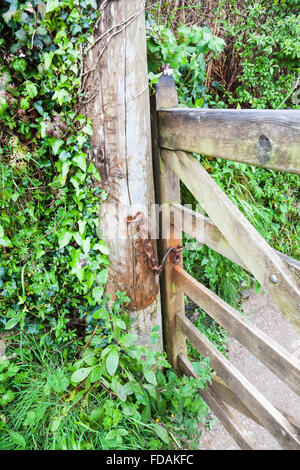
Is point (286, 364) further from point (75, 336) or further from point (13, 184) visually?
point (13, 184)

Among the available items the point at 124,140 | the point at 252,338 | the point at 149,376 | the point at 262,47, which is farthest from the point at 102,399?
the point at 262,47

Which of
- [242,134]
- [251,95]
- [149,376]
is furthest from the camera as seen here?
[251,95]

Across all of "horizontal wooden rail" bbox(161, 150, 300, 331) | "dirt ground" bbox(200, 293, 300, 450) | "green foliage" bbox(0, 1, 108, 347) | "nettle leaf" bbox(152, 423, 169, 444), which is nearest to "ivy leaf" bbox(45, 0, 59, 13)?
"green foliage" bbox(0, 1, 108, 347)

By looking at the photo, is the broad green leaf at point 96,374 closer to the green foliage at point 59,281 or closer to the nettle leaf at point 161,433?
the green foliage at point 59,281

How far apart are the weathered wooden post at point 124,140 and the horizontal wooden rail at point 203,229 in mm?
189

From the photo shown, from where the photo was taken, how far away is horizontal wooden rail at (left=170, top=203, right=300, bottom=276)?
142 centimetres

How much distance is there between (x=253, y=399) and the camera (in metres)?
1.48

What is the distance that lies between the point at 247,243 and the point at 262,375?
2.17 m

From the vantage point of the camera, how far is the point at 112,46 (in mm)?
1310

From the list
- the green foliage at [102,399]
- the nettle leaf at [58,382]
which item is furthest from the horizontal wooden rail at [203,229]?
the nettle leaf at [58,382]

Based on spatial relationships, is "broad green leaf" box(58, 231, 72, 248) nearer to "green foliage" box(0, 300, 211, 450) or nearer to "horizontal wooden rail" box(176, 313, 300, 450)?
"green foliage" box(0, 300, 211, 450)

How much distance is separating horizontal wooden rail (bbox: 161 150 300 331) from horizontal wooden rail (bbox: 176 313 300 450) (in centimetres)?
62

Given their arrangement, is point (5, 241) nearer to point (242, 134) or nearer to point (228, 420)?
point (242, 134)

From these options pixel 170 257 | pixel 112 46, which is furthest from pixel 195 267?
pixel 112 46
